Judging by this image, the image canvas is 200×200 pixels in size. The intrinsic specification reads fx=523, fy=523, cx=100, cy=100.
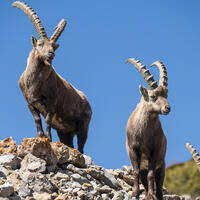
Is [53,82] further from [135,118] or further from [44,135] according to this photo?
[135,118]

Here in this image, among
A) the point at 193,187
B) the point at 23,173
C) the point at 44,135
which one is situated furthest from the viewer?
the point at 193,187

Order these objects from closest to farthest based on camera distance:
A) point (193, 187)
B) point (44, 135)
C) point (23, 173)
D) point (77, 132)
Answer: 1. point (23, 173)
2. point (44, 135)
3. point (77, 132)
4. point (193, 187)

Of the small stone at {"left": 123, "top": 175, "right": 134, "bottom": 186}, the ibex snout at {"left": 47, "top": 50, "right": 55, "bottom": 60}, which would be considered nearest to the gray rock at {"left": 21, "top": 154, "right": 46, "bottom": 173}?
the ibex snout at {"left": 47, "top": 50, "right": 55, "bottom": 60}

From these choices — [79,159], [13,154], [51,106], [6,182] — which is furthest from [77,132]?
[6,182]

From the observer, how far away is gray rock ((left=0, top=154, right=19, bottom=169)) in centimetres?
1254

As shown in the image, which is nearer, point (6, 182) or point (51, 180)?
point (6, 182)

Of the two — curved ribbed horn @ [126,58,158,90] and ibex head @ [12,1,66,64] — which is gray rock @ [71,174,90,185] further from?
ibex head @ [12,1,66,64]

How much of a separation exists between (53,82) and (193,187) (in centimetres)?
1652

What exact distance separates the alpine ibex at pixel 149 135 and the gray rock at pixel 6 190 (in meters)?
3.55

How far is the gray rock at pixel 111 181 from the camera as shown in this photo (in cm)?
1411

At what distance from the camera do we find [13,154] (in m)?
12.9

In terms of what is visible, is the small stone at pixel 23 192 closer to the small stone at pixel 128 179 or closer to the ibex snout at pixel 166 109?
the ibex snout at pixel 166 109

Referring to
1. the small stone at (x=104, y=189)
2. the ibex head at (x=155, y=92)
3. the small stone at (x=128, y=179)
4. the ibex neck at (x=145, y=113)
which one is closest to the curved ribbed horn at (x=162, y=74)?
the ibex head at (x=155, y=92)

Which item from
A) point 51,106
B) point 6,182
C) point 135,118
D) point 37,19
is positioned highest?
point 37,19
